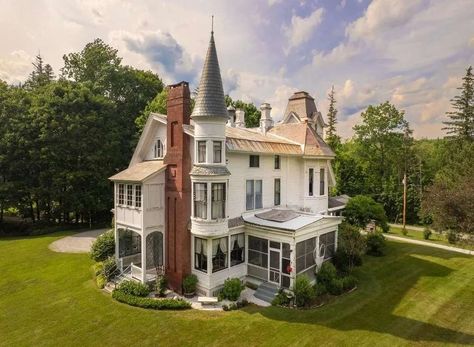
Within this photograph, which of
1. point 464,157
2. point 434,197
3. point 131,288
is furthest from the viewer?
point 464,157

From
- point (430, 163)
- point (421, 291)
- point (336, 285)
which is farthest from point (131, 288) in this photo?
point (430, 163)

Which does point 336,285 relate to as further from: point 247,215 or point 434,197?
point 434,197

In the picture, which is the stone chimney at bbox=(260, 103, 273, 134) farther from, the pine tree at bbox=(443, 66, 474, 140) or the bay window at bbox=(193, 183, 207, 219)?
the pine tree at bbox=(443, 66, 474, 140)

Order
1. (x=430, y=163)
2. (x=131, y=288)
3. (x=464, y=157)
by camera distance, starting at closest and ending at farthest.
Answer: (x=131, y=288) < (x=464, y=157) < (x=430, y=163)

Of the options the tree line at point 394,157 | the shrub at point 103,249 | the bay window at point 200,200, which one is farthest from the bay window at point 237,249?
the tree line at point 394,157

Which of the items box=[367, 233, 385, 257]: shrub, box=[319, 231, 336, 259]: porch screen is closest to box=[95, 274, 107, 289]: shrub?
box=[319, 231, 336, 259]: porch screen

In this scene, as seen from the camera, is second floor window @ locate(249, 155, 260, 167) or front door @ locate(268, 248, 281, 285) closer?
front door @ locate(268, 248, 281, 285)

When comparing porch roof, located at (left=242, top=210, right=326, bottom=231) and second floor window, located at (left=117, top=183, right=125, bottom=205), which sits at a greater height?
second floor window, located at (left=117, top=183, right=125, bottom=205)
